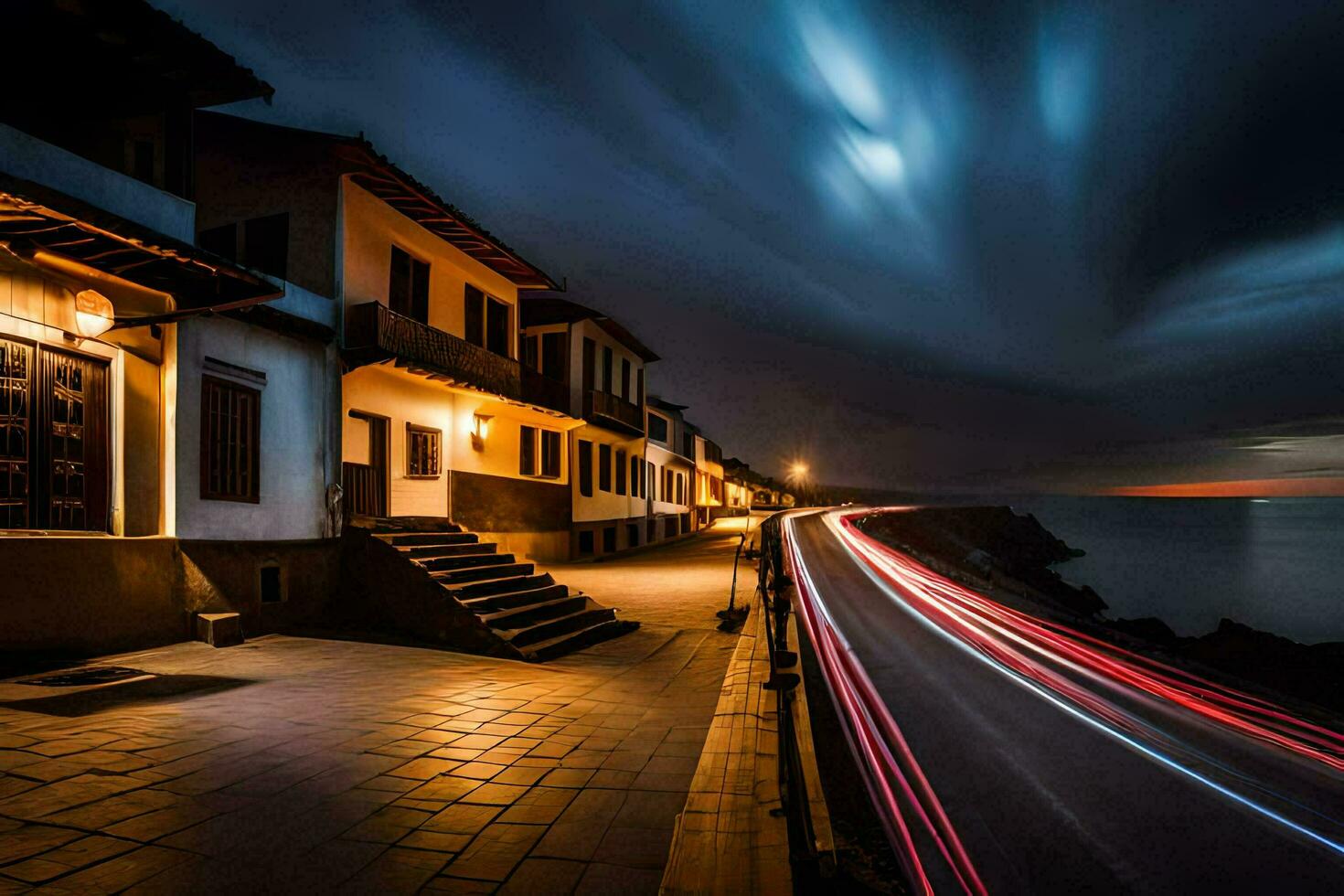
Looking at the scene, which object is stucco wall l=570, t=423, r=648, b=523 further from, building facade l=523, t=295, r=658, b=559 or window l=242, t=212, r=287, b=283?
window l=242, t=212, r=287, b=283

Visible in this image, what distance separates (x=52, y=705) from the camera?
20.5 ft

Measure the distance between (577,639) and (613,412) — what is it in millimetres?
19011

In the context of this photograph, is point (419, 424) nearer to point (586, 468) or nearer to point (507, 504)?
point (507, 504)

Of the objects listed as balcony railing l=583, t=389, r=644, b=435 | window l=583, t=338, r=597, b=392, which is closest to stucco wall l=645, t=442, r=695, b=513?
balcony railing l=583, t=389, r=644, b=435

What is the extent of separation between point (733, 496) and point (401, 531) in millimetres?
60667

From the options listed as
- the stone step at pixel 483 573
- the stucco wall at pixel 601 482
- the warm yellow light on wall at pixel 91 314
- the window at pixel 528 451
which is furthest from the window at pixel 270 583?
the stucco wall at pixel 601 482

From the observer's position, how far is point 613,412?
94.7ft

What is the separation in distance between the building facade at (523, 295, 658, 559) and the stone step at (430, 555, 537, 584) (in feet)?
40.4

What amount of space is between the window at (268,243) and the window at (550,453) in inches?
445

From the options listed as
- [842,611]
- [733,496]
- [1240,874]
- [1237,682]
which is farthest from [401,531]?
[733,496]

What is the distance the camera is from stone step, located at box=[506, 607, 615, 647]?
966cm

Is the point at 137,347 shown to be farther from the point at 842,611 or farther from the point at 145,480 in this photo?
the point at 842,611

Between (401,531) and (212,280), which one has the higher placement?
(212,280)

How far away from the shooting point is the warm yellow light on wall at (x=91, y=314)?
8602 millimetres
